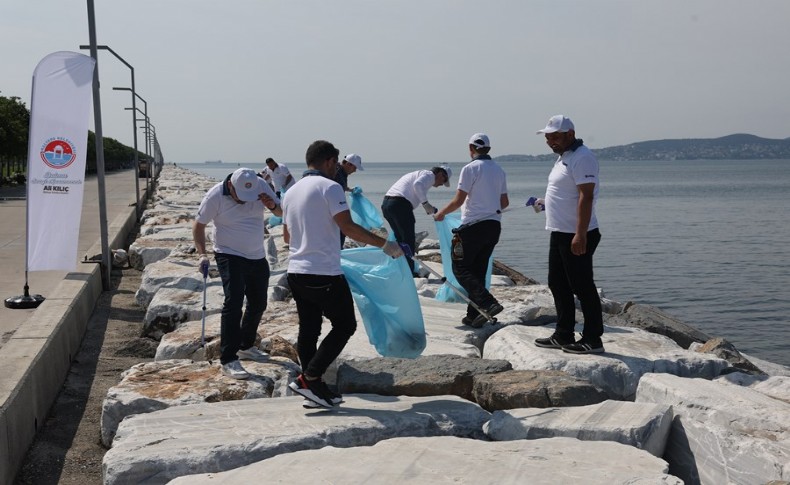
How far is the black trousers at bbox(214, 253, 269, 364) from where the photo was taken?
18.8ft

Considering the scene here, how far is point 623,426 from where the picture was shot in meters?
4.37

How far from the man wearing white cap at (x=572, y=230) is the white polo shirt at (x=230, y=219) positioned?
1899mm

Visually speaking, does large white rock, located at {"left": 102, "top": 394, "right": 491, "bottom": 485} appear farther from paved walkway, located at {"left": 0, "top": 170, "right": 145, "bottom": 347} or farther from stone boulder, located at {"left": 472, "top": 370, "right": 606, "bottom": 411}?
paved walkway, located at {"left": 0, "top": 170, "right": 145, "bottom": 347}

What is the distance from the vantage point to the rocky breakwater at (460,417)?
3.96 meters

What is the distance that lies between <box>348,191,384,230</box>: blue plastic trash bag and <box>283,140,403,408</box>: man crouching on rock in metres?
6.41

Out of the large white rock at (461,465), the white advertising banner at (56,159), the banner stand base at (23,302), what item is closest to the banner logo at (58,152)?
the white advertising banner at (56,159)

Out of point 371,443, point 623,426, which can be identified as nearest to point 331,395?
point 371,443

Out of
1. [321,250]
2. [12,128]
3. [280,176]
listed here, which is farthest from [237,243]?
[12,128]

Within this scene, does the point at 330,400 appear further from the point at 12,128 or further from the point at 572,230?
the point at 12,128

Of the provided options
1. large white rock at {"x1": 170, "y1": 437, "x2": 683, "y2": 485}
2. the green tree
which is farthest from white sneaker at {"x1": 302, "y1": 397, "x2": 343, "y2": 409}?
the green tree

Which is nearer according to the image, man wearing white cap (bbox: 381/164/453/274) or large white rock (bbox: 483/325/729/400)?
large white rock (bbox: 483/325/729/400)

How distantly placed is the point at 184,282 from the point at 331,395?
14.2ft

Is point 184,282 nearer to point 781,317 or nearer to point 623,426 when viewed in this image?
point 623,426

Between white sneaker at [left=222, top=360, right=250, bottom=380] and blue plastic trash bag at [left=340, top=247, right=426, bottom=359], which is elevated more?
blue plastic trash bag at [left=340, top=247, right=426, bottom=359]
